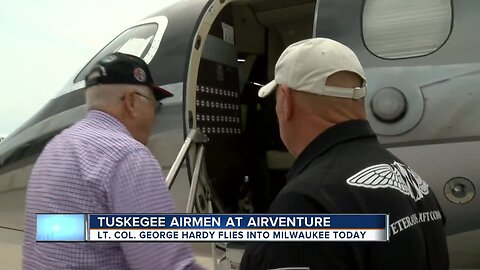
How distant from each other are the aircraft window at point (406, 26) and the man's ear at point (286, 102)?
2.41m

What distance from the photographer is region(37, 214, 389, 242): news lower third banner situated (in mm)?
1387

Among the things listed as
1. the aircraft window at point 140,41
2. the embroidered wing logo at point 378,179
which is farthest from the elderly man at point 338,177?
the aircraft window at point 140,41

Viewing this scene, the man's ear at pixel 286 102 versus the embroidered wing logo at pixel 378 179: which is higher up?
the man's ear at pixel 286 102

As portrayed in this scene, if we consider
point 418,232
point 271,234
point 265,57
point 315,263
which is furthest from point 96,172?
point 265,57

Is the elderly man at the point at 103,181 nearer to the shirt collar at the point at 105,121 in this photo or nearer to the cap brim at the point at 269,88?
the shirt collar at the point at 105,121

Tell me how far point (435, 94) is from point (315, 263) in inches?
102

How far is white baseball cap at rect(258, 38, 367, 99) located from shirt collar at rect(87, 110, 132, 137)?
637 mm

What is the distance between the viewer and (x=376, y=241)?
1409mm

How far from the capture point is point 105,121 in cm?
199

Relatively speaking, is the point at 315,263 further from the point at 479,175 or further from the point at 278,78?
the point at 479,175

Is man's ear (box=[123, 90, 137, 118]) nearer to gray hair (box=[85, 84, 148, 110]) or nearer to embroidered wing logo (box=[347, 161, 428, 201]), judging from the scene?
gray hair (box=[85, 84, 148, 110])

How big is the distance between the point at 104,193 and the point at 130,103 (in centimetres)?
38

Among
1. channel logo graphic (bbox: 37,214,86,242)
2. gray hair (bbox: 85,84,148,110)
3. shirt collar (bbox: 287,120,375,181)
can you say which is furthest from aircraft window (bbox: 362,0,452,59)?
channel logo graphic (bbox: 37,214,86,242)

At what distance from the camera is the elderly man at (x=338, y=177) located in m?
1.38
